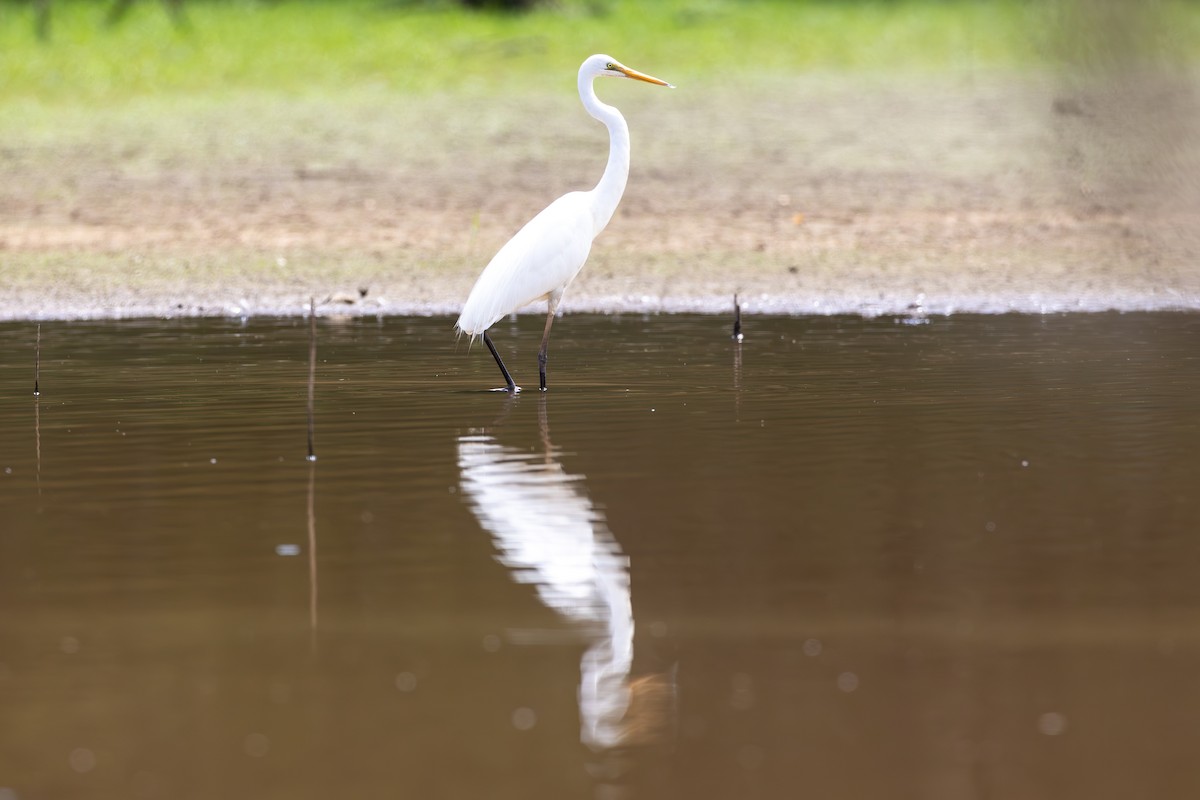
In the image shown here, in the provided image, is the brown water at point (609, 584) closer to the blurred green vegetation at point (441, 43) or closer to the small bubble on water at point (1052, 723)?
the small bubble on water at point (1052, 723)

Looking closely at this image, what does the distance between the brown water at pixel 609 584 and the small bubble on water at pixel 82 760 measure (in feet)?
0.04

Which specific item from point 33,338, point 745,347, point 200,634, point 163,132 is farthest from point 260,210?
point 200,634

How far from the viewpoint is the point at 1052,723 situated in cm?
390

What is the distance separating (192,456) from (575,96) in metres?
10.6

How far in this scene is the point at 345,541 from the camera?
566cm

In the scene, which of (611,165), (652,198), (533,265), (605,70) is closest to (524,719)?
(533,265)

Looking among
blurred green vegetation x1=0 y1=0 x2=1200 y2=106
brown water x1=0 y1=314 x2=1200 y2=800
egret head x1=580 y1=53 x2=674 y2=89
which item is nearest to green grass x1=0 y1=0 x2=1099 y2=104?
blurred green vegetation x1=0 y1=0 x2=1200 y2=106

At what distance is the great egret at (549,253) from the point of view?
361 inches

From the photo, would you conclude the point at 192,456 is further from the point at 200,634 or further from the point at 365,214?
the point at 365,214

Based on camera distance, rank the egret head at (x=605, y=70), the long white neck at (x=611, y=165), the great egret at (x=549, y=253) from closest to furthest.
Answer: the great egret at (x=549, y=253) → the long white neck at (x=611, y=165) → the egret head at (x=605, y=70)

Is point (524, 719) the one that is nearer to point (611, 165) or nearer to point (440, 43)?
point (611, 165)

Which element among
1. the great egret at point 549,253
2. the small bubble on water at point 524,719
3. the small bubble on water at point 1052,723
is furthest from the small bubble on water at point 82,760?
the great egret at point 549,253

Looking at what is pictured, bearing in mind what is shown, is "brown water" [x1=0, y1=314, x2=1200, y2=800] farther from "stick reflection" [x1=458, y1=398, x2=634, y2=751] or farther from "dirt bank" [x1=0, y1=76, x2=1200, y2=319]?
"dirt bank" [x1=0, y1=76, x2=1200, y2=319]

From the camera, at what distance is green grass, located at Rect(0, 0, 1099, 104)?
18.3 meters
